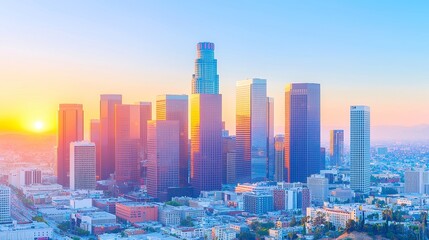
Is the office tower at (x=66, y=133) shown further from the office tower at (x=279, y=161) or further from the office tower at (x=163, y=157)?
the office tower at (x=279, y=161)

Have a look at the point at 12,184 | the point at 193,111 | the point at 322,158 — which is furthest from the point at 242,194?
the point at 12,184

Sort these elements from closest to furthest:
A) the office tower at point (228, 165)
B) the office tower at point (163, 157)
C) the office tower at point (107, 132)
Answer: the office tower at point (163, 157) < the office tower at point (228, 165) < the office tower at point (107, 132)

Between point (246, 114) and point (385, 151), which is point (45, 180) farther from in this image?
point (385, 151)

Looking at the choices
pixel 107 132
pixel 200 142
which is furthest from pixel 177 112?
pixel 107 132

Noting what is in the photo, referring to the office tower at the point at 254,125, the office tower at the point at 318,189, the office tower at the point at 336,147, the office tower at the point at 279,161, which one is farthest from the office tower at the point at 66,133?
the office tower at the point at 336,147

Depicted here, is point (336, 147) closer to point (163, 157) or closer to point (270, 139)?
point (270, 139)
